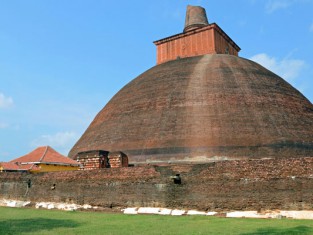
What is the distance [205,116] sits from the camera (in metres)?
14.6

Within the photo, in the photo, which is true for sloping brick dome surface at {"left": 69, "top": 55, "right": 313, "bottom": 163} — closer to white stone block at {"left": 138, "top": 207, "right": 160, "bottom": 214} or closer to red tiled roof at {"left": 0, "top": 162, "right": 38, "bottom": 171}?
red tiled roof at {"left": 0, "top": 162, "right": 38, "bottom": 171}

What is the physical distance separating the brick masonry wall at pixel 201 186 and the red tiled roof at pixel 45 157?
9.99 ft

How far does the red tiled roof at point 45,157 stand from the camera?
14.6m

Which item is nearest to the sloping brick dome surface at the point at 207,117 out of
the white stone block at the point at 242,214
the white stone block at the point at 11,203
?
the white stone block at the point at 11,203

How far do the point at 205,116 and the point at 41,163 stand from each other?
7.11m

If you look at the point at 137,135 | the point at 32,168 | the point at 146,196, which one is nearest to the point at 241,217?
the point at 146,196

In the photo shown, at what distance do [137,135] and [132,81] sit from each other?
5.23 meters

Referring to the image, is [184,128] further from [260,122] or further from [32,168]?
[32,168]

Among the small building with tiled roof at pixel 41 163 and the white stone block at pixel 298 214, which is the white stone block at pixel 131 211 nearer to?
Result: the white stone block at pixel 298 214

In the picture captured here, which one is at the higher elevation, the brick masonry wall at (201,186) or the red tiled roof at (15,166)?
the red tiled roof at (15,166)

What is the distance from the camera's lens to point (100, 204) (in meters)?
10.4

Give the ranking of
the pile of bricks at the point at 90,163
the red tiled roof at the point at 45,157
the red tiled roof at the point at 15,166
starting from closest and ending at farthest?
1. the pile of bricks at the point at 90,163
2. the red tiled roof at the point at 15,166
3. the red tiled roof at the point at 45,157

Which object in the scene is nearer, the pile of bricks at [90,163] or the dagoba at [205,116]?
the pile of bricks at [90,163]

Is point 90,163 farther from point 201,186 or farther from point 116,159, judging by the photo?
point 201,186
